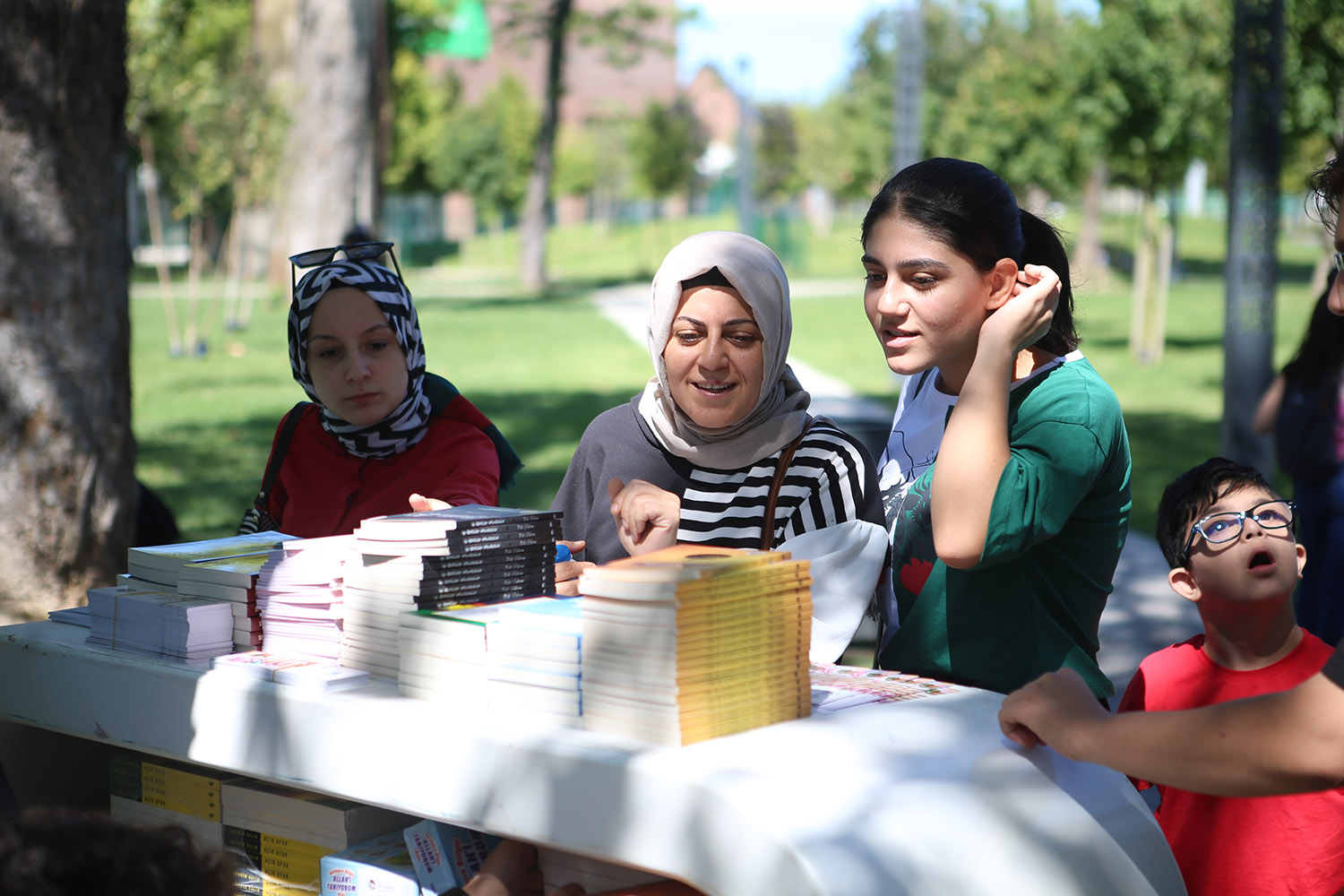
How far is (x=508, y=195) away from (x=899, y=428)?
201ft

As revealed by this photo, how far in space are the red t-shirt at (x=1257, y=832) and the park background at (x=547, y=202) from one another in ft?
3.00

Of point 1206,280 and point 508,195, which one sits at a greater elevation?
point 508,195

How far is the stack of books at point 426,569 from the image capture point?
7.84 ft

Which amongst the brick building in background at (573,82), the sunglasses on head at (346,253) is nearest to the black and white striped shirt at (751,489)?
the sunglasses on head at (346,253)

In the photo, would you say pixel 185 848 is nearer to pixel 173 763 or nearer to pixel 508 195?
pixel 173 763

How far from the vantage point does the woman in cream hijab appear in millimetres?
2691

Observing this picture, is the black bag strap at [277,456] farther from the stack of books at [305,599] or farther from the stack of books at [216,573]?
the stack of books at [305,599]

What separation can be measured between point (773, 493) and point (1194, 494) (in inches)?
34.1

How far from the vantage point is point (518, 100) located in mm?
66000

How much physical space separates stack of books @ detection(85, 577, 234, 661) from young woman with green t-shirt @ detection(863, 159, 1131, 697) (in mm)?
1368

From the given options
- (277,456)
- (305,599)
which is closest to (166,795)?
(305,599)

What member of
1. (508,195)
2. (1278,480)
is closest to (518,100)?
(508,195)

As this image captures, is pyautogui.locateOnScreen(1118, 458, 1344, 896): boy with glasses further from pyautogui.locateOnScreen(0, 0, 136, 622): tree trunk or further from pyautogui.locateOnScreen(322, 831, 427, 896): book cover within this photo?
pyautogui.locateOnScreen(0, 0, 136, 622): tree trunk

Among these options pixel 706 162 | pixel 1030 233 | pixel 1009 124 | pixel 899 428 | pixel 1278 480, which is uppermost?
pixel 706 162
